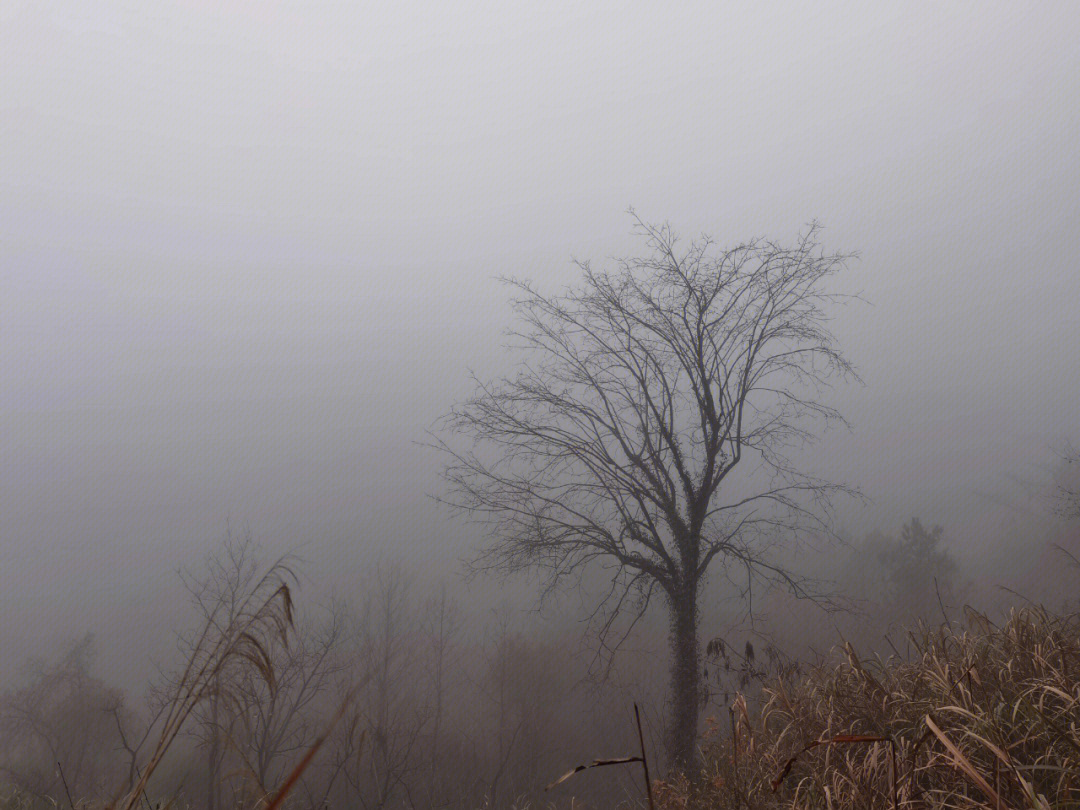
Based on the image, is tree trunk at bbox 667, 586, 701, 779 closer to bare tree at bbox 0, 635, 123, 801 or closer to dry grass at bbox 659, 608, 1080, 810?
dry grass at bbox 659, 608, 1080, 810

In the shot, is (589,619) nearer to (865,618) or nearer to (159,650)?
(865,618)

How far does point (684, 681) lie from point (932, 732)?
26.2 feet

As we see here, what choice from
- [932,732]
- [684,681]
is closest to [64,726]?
[684,681]

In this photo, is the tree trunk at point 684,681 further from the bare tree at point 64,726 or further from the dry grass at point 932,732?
the bare tree at point 64,726

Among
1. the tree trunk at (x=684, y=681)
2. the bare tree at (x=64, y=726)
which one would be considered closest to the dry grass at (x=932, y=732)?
the tree trunk at (x=684, y=681)

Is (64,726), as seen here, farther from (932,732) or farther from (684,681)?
(932,732)

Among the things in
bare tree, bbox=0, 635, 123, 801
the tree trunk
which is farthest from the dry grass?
bare tree, bbox=0, 635, 123, 801

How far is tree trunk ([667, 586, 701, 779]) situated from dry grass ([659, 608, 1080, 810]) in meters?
3.52

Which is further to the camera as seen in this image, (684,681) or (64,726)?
(64,726)

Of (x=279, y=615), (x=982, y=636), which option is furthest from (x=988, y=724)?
(x=279, y=615)

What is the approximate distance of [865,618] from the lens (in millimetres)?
10234

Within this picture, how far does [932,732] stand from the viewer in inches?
92.4

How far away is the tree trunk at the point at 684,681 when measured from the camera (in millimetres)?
9345

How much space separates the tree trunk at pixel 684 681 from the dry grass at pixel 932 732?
3.52m
